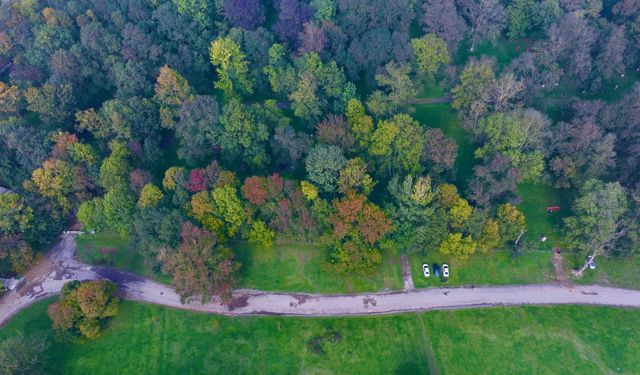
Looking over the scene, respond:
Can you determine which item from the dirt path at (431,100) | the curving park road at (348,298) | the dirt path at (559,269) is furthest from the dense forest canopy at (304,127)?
the curving park road at (348,298)

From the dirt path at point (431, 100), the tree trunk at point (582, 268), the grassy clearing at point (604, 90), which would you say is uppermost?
the dirt path at point (431, 100)

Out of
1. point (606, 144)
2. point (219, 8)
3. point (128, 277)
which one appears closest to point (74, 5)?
point (219, 8)

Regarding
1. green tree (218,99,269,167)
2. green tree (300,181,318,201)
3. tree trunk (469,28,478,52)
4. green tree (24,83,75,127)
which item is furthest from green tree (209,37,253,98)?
tree trunk (469,28,478,52)

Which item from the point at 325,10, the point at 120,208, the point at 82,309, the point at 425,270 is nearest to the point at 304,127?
the point at 325,10

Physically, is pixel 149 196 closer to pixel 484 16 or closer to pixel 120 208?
pixel 120 208

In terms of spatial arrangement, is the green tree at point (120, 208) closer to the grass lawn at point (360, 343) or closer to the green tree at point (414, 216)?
the grass lawn at point (360, 343)

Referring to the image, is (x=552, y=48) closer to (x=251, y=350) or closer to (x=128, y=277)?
(x=251, y=350)
